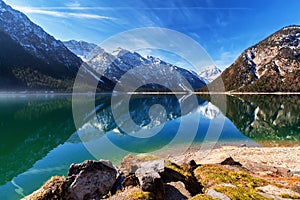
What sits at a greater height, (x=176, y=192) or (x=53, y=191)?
(x=176, y=192)

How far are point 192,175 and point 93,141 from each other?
2580 centimetres

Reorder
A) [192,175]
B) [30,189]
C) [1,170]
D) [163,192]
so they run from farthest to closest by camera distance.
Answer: [1,170], [30,189], [192,175], [163,192]

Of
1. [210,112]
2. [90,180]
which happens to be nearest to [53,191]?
[90,180]

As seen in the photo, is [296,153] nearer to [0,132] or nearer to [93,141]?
[93,141]

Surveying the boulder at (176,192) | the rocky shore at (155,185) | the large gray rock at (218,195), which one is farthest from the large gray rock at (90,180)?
the large gray rock at (218,195)

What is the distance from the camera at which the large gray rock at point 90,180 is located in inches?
381

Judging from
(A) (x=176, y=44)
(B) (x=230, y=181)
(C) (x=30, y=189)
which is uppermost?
(A) (x=176, y=44)

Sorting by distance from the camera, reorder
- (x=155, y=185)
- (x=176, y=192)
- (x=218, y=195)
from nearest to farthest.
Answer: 1. (x=218, y=195)
2. (x=155, y=185)
3. (x=176, y=192)

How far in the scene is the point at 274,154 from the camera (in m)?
A: 27.1

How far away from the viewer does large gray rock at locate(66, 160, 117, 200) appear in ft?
31.7

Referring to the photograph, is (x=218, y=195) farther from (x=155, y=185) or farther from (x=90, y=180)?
(x=90, y=180)

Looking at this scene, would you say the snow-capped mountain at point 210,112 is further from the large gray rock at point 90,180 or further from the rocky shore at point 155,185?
the large gray rock at point 90,180

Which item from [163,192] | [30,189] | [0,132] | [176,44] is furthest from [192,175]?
[0,132]

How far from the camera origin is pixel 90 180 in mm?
9883
